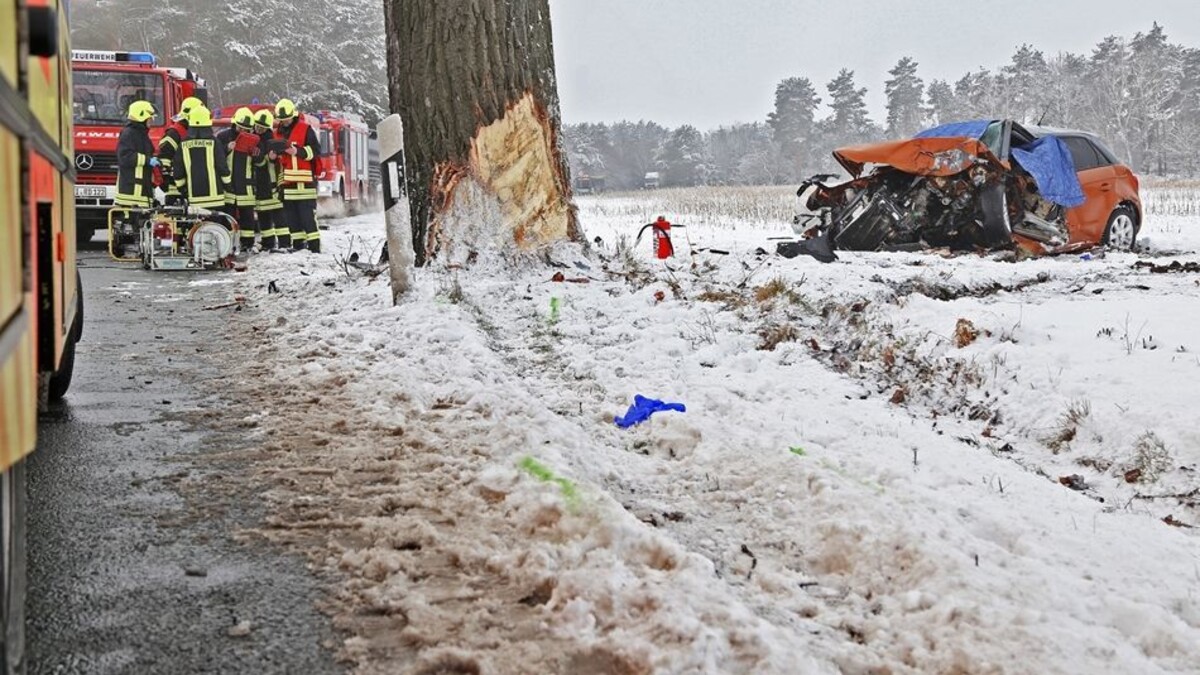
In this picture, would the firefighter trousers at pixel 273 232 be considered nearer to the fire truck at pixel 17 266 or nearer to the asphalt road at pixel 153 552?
the asphalt road at pixel 153 552

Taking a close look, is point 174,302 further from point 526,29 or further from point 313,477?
point 313,477

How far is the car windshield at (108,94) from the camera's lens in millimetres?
14727

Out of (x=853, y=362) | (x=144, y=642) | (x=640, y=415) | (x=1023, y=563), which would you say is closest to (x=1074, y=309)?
(x=853, y=362)

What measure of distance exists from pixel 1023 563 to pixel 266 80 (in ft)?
158

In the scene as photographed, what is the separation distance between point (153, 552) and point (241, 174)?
10906mm

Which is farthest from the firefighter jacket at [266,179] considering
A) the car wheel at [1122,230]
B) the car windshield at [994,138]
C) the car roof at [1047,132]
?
the car wheel at [1122,230]

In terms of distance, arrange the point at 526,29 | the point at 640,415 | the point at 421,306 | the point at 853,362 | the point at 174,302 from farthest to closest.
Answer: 1. the point at 174,302
2. the point at 526,29
3. the point at 421,306
4. the point at 853,362
5. the point at 640,415

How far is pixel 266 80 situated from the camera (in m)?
45.9

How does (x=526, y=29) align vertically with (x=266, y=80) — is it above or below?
below

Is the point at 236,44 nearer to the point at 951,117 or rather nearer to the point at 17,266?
the point at 17,266

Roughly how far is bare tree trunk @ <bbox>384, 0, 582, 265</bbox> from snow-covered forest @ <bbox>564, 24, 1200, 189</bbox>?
57.9 m

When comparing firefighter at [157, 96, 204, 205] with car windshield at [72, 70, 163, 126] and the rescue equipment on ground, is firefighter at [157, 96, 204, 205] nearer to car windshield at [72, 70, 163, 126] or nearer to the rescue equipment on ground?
the rescue equipment on ground

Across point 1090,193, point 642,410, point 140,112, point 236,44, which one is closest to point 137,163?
point 140,112

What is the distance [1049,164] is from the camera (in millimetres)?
10586
